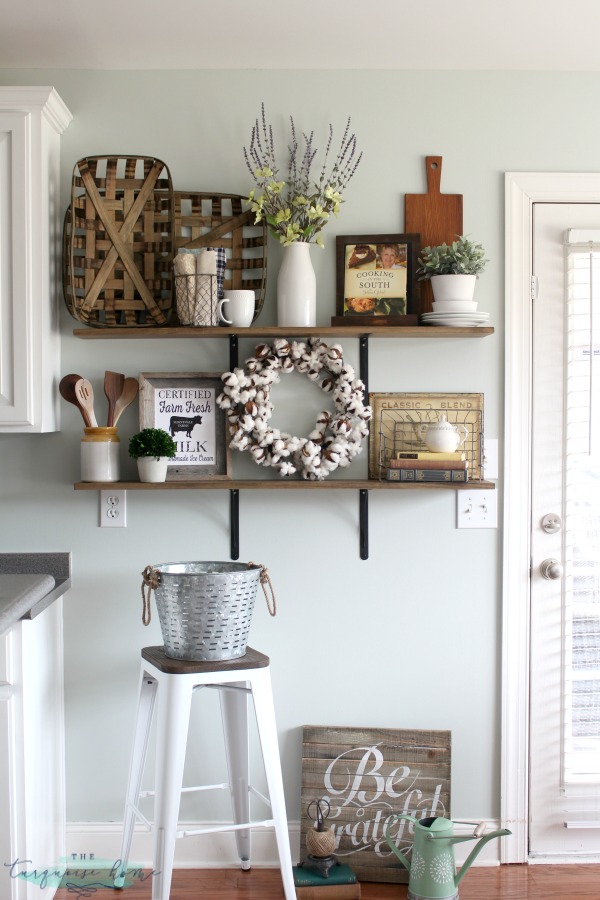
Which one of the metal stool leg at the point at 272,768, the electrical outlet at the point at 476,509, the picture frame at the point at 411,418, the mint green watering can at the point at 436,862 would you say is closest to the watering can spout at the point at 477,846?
the mint green watering can at the point at 436,862

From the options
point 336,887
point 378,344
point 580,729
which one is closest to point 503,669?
point 580,729

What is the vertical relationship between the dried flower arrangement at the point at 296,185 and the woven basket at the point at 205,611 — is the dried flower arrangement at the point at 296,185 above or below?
above

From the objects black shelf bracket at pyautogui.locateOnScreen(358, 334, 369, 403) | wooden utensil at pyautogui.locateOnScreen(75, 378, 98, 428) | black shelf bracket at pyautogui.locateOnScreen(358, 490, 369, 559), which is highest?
black shelf bracket at pyautogui.locateOnScreen(358, 334, 369, 403)

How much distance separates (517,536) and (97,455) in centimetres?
126

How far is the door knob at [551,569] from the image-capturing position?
8.36 feet

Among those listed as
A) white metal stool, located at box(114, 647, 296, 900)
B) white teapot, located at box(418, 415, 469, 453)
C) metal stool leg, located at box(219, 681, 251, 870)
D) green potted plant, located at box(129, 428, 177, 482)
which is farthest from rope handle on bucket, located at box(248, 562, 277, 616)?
white teapot, located at box(418, 415, 469, 453)

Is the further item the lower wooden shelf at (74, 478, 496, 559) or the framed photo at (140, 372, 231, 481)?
the framed photo at (140, 372, 231, 481)

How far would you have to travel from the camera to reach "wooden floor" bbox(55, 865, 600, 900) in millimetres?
2371

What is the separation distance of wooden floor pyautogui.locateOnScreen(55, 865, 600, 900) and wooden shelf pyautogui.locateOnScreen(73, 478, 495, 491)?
3.70ft

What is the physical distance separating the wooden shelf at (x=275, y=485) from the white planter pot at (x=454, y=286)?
20.9 inches

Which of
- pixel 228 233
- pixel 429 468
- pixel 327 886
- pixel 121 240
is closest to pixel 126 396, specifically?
pixel 121 240

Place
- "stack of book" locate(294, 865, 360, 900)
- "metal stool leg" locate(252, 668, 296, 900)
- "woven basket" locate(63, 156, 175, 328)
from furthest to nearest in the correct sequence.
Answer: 1. "woven basket" locate(63, 156, 175, 328)
2. "stack of book" locate(294, 865, 360, 900)
3. "metal stool leg" locate(252, 668, 296, 900)

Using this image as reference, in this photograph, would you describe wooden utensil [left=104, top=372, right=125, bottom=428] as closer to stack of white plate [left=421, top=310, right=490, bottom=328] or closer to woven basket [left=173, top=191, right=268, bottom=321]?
woven basket [left=173, top=191, right=268, bottom=321]

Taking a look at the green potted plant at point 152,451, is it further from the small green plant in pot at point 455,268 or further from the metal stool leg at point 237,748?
the small green plant in pot at point 455,268
